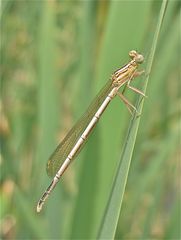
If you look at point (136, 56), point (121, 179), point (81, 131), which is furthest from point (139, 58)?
point (121, 179)

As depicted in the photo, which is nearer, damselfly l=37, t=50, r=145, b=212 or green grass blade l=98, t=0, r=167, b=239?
green grass blade l=98, t=0, r=167, b=239

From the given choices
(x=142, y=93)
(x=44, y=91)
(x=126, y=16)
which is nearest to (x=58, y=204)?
(x=44, y=91)

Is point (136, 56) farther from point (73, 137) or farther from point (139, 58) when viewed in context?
point (73, 137)

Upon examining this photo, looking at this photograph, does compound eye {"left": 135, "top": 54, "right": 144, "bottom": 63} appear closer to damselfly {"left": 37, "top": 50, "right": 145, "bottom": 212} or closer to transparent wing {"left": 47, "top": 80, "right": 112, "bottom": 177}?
damselfly {"left": 37, "top": 50, "right": 145, "bottom": 212}

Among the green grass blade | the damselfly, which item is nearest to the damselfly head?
the damselfly

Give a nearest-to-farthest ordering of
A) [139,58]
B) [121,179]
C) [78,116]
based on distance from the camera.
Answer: [121,179] < [139,58] < [78,116]
